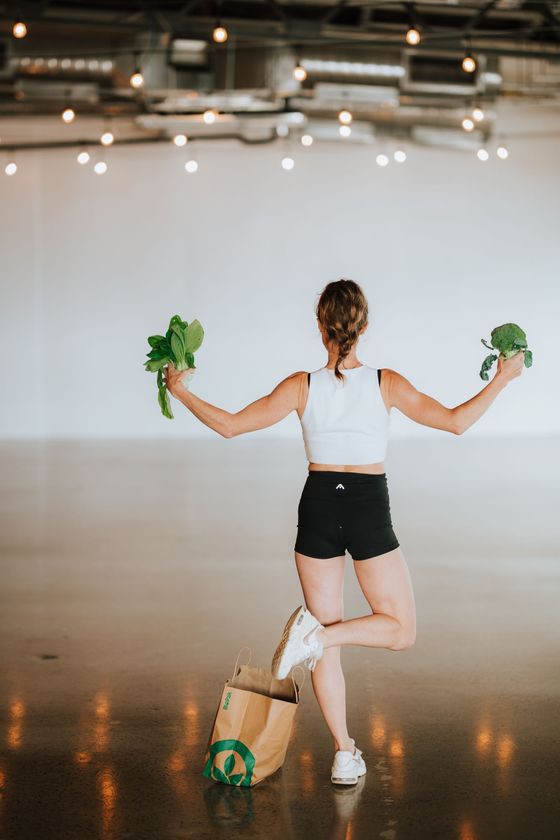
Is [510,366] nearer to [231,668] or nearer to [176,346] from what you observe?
[176,346]

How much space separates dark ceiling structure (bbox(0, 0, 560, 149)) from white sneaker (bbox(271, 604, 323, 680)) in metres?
9.12

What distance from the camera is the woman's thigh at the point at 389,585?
9.71ft

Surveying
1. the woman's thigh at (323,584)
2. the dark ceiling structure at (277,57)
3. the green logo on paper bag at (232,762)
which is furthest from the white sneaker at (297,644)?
the dark ceiling structure at (277,57)

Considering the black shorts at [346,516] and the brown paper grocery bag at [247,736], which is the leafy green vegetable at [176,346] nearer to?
the black shorts at [346,516]

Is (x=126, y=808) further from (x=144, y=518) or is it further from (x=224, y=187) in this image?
(x=224, y=187)

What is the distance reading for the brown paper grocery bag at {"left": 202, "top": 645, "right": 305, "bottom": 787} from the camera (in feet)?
9.68

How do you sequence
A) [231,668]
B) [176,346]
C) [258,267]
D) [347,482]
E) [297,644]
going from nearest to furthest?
1. [297,644]
2. [347,482]
3. [176,346]
4. [231,668]
5. [258,267]

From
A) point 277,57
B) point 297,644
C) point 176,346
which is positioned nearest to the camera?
point 297,644

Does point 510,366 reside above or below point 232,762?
above

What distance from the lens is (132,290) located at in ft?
49.1

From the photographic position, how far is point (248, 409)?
3.07 metres

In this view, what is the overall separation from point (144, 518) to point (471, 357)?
803 cm

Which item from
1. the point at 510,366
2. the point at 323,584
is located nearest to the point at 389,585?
the point at 323,584

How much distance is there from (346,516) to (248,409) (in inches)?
17.6
